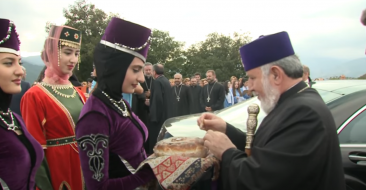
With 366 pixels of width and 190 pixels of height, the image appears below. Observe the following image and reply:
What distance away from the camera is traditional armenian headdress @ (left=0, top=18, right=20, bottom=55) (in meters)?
1.98

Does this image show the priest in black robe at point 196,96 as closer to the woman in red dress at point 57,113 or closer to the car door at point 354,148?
the car door at point 354,148

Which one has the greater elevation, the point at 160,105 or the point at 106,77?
the point at 106,77

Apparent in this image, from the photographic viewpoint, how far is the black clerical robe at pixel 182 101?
11297 mm

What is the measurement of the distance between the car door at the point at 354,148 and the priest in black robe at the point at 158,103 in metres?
4.94

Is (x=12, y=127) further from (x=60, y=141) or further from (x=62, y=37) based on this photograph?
(x=62, y=37)

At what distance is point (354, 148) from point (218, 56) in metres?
57.3

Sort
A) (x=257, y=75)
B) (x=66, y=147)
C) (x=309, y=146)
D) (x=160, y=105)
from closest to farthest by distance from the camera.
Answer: (x=309, y=146)
(x=257, y=75)
(x=66, y=147)
(x=160, y=105)

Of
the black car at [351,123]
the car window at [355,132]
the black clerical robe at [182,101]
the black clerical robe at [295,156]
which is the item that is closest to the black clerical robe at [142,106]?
the black clerical robe at [182,101]

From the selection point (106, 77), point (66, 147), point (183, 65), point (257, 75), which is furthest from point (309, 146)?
point (183, 65)

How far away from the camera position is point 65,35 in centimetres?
277

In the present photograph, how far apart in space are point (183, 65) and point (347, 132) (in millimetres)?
58867

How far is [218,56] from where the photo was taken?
59.5 m

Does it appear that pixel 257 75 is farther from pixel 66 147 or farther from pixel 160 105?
pixel 160 105

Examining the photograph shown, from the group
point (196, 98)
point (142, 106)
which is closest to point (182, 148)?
point (142, 106)
